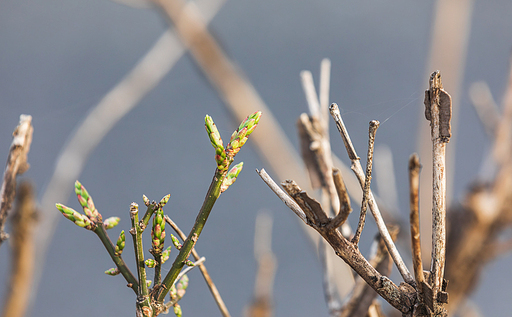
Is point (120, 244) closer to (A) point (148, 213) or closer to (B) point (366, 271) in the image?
(A) point (148, 213)

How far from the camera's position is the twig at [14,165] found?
0.87 feet

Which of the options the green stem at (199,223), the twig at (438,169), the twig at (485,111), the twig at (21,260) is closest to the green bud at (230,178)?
the green stem at (199,223)

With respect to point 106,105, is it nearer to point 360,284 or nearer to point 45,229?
point 45,229

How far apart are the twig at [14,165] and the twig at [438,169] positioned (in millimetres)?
276

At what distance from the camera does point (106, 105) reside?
74cm

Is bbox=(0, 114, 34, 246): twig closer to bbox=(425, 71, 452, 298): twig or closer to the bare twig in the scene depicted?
bbox=(425, 71, 452, 298): twig

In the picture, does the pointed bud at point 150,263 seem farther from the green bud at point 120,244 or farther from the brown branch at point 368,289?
the brown branch at point 368,289

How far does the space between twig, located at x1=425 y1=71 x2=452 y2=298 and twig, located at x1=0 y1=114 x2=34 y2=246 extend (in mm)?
276

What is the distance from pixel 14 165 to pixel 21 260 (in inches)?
13.5

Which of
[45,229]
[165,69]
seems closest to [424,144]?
[165,69]

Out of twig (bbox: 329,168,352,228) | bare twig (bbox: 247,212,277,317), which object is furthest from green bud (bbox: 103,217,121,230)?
bare twig (bbox: 247,212,277,317)

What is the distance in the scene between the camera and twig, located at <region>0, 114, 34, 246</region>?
26cm

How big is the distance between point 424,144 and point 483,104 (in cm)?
20

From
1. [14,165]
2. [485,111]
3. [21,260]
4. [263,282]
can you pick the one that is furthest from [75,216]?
[485,111]
